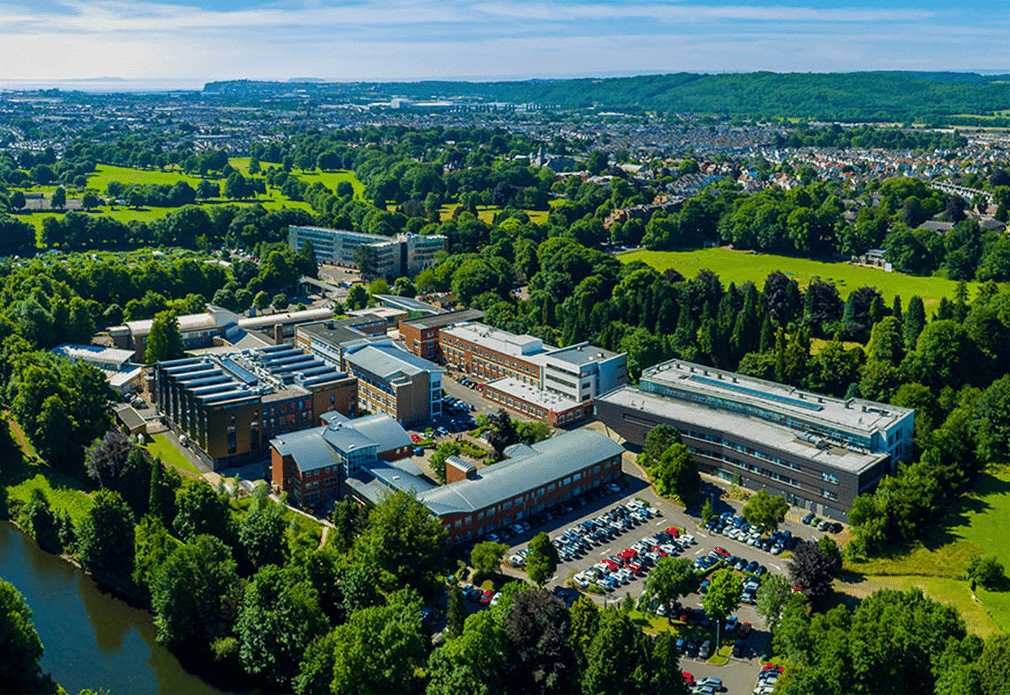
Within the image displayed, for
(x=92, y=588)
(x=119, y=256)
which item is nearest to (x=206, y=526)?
(x=92, y=588)

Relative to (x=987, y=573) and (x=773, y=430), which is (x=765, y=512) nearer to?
(x=773, y=430)

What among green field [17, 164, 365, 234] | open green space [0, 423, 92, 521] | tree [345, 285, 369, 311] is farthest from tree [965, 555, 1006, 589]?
green field [17, 164, 365, 234]

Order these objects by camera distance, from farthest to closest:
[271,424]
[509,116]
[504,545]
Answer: [509,116]
[271,424]
[504,545]

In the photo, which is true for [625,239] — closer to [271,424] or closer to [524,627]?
[271,424]

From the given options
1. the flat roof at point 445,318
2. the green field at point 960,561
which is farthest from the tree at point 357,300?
the green field at point 960,561

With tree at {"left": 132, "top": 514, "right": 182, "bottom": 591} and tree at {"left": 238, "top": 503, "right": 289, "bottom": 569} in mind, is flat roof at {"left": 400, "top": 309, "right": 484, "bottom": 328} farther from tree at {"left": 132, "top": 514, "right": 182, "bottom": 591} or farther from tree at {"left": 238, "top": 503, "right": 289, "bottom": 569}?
tree at {"left": 132, "top": 514, "right": 182, "bottom": 591}

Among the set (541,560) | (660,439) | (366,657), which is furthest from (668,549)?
(366,657)
